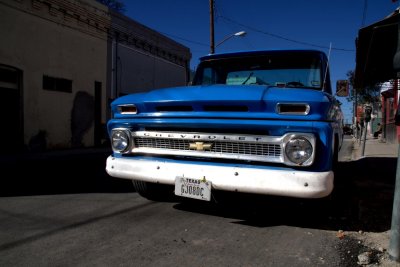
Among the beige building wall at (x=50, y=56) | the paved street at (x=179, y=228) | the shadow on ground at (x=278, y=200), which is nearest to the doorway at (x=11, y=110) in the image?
the beige building wall at (x=50, y=56)

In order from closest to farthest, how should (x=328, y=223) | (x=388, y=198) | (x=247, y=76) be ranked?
(x=328, y=223), (x=247, y=76), (x=388, y=198)

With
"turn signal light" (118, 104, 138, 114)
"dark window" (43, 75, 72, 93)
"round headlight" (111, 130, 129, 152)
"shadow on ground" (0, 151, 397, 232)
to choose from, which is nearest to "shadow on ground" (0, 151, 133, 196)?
"shadow on ground" (0, 151, 397, 232)

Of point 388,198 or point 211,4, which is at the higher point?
point 211,4

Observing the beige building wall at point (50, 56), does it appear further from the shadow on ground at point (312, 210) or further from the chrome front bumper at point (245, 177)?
the chrome front bumper at point (245, 177)

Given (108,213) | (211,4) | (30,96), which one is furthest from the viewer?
(211,4)

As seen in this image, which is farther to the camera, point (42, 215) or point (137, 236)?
point (42, 215)

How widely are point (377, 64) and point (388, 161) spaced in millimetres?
6004

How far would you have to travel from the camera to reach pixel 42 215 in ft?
14.7

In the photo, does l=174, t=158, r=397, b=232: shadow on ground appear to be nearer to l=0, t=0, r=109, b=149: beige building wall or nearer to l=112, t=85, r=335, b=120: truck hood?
l=112, t=85, r=335, b=120: truck hood

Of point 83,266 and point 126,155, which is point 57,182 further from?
point 83,266

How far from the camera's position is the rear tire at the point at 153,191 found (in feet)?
16.3

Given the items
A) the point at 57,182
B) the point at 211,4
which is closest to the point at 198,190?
the point at 57,182

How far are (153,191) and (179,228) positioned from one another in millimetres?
1165

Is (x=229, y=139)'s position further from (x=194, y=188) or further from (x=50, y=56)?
(x=50, y=56)
